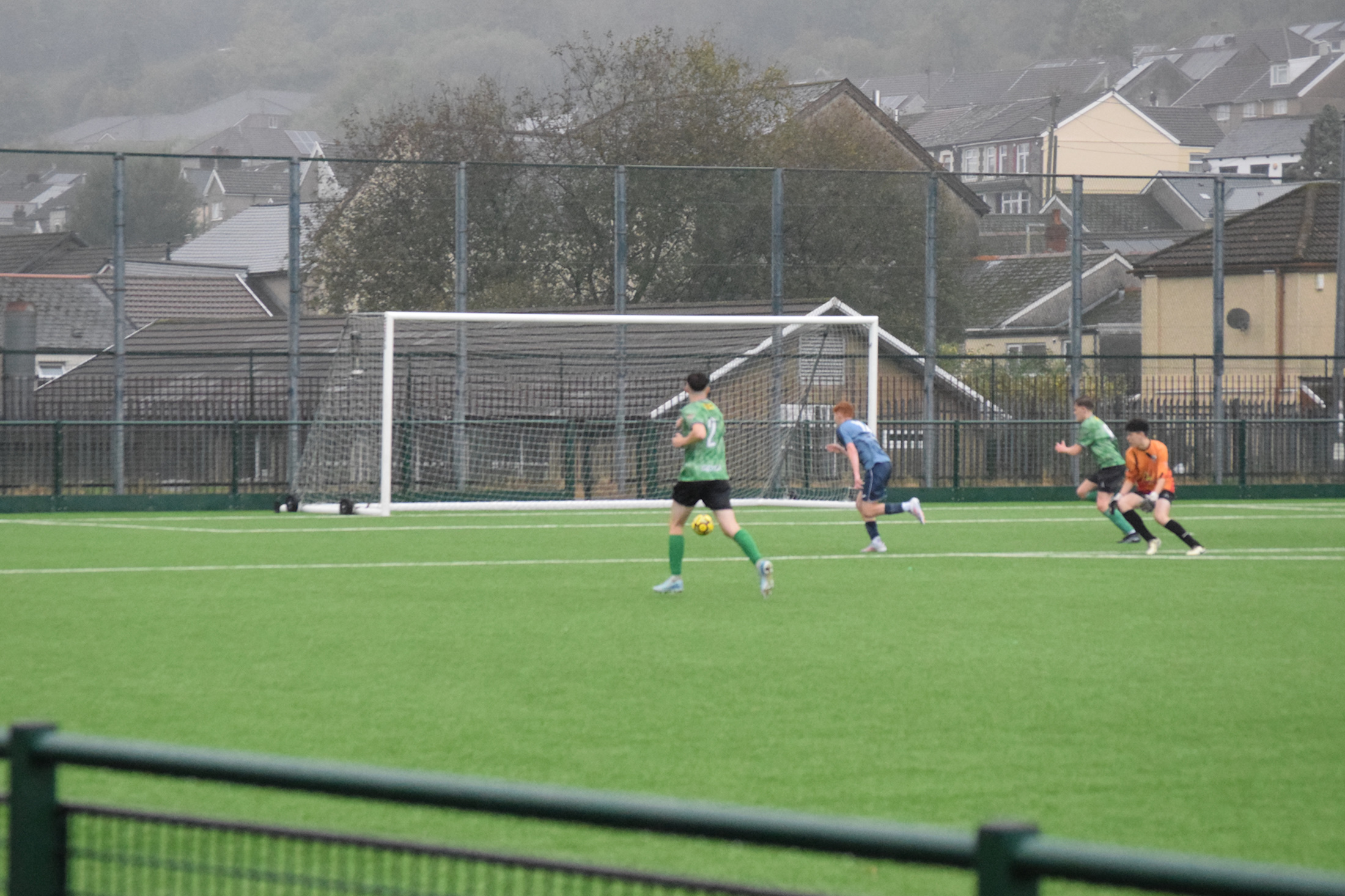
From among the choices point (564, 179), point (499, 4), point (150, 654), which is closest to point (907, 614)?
point (150, 654)

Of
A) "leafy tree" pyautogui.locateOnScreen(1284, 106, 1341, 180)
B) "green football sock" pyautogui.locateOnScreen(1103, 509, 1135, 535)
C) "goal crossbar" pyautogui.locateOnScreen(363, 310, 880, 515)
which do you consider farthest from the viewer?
"leafy tree" pyautogui.locateOnScreen(1284, 106, 1341, 180)

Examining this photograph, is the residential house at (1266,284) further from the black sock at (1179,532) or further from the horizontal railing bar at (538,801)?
the horizontal railing bar at (538,801)

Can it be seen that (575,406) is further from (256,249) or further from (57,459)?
(256,249)

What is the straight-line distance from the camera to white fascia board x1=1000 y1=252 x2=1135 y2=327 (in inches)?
1722

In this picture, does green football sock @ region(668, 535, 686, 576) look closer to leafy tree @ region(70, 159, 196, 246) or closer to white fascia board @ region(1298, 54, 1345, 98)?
leafy tree @ region(70, 159, 196, 246)

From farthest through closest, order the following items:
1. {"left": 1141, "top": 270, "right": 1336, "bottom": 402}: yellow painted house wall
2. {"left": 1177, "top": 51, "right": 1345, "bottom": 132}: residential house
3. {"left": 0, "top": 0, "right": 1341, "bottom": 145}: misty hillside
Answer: {"left": 0, "top": 0, "right": 1341, "bottom": 145}: misty hillside
{"left": 1177, "top": 51, "right": 1345, "bottom": 132}: residential house
{"left": 1141, "top": 270, "right": 1336, "bottom": 402}: yellow painted house wall

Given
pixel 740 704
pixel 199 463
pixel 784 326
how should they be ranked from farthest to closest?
1. pixel 784 326
2. pixel 199 463
3. pixel 740 704

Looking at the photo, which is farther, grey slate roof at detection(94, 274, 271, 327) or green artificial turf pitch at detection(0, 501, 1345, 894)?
grey slate roof at detection(94, 274, 271, 327)

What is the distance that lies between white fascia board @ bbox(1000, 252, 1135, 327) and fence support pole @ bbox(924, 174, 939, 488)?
37.0 feet

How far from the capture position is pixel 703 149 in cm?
4228

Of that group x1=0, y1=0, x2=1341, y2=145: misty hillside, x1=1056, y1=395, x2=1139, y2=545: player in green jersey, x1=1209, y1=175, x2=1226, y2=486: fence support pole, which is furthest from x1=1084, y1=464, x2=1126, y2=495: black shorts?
A: x1=0, y1=0, x2=1341, y2=145: misty hillside

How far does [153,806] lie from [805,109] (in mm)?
46853

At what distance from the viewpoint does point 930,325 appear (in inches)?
1093

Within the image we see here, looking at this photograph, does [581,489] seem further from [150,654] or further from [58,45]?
[58,45]
